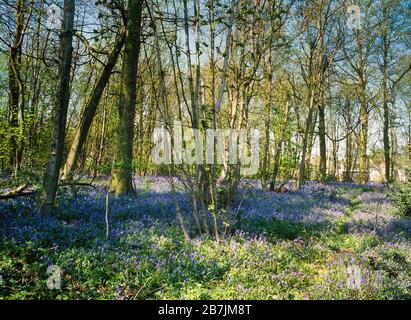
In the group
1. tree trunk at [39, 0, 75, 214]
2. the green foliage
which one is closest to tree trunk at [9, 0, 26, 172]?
tree trunk at [39, 0, 75, 214]

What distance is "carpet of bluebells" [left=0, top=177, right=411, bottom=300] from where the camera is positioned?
173 inches

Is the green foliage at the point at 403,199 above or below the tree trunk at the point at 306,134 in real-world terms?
below

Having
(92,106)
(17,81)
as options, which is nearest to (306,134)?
(92,106)

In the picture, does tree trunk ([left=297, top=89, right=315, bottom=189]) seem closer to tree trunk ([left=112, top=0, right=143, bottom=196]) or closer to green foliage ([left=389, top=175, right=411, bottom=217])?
green foliage ([left=389, top=175, right=411, bottom=217])

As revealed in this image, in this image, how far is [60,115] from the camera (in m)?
6.30

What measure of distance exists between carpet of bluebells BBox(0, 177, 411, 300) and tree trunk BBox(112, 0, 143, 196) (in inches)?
68.3

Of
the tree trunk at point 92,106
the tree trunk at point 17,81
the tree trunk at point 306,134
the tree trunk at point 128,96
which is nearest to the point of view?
the tree trunk at point 128,96

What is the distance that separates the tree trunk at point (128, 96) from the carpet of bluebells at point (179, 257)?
5.69 feet

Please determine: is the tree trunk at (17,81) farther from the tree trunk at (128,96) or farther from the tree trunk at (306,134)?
the tree trunk at (306,134)

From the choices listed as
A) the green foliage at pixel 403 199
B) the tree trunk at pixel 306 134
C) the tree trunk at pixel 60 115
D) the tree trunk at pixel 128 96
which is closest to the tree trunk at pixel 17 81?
the tree trunk at pixel 128 96

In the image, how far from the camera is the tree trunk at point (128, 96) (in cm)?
1005

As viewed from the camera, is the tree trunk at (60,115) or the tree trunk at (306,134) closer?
the tree trunk at (60,115)

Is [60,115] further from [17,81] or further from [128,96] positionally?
[17,81]
